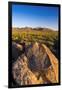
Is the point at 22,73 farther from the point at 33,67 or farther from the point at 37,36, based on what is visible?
the point at 37,36

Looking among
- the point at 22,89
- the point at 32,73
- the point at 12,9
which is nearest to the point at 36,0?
the point at 12,9

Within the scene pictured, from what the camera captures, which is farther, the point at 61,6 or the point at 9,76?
the point at 61,6

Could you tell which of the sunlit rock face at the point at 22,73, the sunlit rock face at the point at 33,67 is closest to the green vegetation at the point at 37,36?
the sunlit rock face at the point at 33,67

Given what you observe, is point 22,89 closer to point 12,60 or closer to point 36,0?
point 12,60

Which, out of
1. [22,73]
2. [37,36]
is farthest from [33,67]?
[37,36]

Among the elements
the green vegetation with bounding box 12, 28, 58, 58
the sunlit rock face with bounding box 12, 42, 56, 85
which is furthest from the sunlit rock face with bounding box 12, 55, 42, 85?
the green vegetation with bounding box 12, 28, 58, 58

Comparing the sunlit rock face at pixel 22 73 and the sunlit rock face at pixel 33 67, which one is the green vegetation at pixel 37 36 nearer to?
the sunlit rock face at pixel 33 67

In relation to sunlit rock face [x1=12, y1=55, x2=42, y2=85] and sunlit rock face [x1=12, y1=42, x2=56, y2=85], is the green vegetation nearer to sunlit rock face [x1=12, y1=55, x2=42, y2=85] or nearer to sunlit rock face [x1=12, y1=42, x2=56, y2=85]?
sunlit rock face [x1=12, y1=42, x2=56, y2=85]
